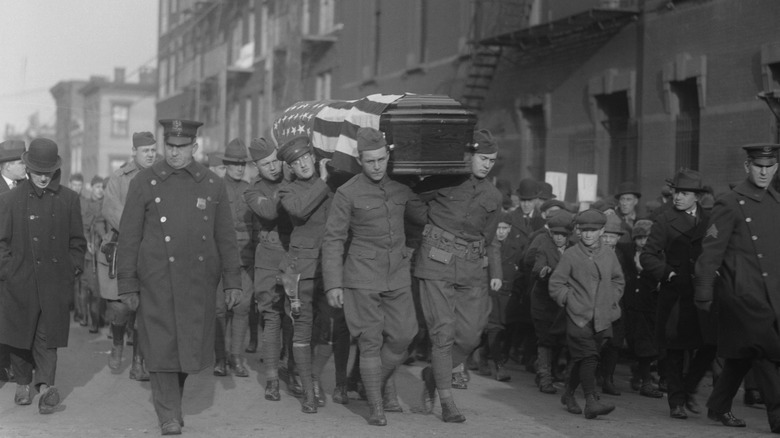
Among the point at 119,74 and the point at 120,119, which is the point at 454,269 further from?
the point at 119,74

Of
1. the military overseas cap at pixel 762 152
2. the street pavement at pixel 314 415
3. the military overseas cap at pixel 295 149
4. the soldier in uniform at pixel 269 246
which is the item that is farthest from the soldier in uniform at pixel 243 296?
the military overseas cap at pixel 762 152

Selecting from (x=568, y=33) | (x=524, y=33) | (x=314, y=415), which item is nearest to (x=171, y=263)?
(x=314, y=415)

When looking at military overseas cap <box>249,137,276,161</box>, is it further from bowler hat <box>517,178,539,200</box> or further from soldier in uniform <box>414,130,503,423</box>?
bowler hat <box>517,178,539,200</box>

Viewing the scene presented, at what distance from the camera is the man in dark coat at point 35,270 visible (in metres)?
9.91

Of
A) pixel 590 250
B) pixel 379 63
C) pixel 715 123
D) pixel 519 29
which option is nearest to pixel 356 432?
pixel 590 250

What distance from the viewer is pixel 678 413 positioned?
392 inches

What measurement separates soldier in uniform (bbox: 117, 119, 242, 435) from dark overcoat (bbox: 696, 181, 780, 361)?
3.72 meters

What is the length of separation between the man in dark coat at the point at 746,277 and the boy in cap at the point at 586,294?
0.98 metres

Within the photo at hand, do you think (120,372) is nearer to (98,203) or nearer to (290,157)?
(290,157)

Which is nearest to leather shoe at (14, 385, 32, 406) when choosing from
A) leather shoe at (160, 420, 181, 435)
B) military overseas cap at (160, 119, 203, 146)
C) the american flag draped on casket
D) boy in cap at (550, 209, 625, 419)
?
leather shoe at (160, 420, 181, 435)

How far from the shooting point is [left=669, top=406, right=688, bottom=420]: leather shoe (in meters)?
9.94

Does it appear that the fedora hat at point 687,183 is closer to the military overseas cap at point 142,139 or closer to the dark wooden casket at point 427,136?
the dark wooden casket at point 427,136

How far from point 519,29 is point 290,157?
12.3 m

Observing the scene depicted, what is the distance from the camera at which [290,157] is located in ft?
32.7
